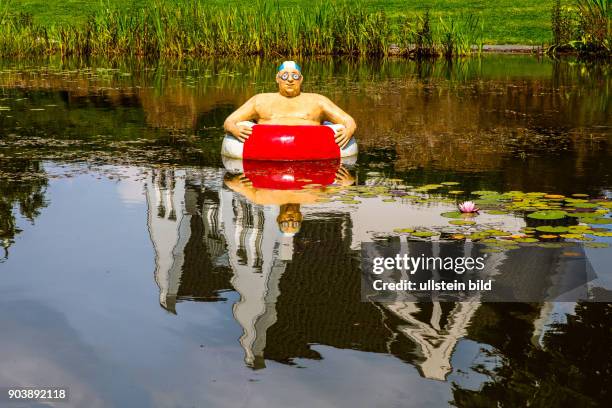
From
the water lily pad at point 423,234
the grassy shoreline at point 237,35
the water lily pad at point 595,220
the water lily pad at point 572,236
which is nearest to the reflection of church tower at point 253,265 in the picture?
the water lily pad at point 423,234

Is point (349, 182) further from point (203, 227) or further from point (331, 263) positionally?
point (331, 263)

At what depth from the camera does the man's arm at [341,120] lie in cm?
1095

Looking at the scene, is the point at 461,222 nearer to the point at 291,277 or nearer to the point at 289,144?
the point at 291,277

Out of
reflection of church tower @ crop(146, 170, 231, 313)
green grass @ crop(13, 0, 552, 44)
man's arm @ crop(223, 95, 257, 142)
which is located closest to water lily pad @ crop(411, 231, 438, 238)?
reflection of church tower @ crop(146, 170, 231, 313)

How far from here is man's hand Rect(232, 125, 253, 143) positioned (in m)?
10.9

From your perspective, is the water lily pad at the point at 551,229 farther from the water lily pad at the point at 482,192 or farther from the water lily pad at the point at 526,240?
the water lily pad at the point at 482,192

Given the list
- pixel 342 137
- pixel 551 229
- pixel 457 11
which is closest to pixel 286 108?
pixel 342 137

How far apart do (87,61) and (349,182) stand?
15462 mm

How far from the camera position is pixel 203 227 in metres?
8.06

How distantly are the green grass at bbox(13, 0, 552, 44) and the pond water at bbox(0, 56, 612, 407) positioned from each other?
14.8 m

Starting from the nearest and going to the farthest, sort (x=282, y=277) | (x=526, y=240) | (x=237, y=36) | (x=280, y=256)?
(x=282, y=277) < (x=280, y=256) < (x=526, y=240) < (x=237, y=36)

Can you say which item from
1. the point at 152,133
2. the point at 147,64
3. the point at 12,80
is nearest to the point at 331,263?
the point at 152,133

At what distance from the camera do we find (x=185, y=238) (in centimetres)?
770

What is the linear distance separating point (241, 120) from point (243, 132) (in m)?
0.30
